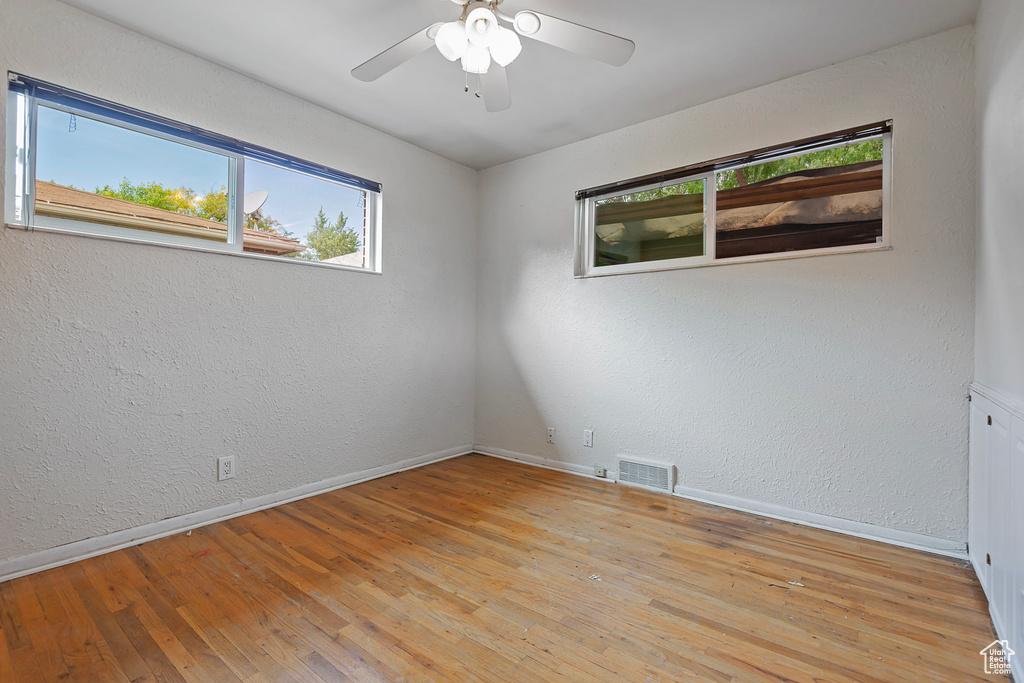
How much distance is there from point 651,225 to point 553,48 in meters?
1.34

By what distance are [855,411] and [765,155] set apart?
1.49 m

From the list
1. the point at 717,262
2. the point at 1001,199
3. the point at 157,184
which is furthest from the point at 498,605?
the point at 157,184

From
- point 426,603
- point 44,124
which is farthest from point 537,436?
point 44,124

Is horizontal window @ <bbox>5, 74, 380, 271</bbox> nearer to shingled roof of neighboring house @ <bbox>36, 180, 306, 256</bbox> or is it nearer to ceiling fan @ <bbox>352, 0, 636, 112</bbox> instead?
shingled roof of neighboring house @ <bbox>36, 180, 306, 256</bbox>

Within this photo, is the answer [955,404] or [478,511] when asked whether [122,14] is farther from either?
[955,404]

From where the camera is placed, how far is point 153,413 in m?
2.24

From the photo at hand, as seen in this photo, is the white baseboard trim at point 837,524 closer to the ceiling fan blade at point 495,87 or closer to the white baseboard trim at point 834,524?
the white baseboard trim at point 834,524

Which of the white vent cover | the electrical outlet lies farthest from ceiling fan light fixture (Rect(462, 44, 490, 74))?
the white vent cover

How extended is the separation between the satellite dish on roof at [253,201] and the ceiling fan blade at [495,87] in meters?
1.50

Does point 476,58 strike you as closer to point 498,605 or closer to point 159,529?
point 498,605

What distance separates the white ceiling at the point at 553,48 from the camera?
6.57 ft

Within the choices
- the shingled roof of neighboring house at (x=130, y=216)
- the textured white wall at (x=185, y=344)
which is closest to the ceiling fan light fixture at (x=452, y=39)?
the textured white wall at (x=185, y=344)

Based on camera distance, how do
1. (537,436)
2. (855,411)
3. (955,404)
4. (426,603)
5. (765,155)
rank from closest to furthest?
(426,603) < (955,404) < (855,411) < (765,155) < (537,436)

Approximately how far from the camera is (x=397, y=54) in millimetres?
1884
